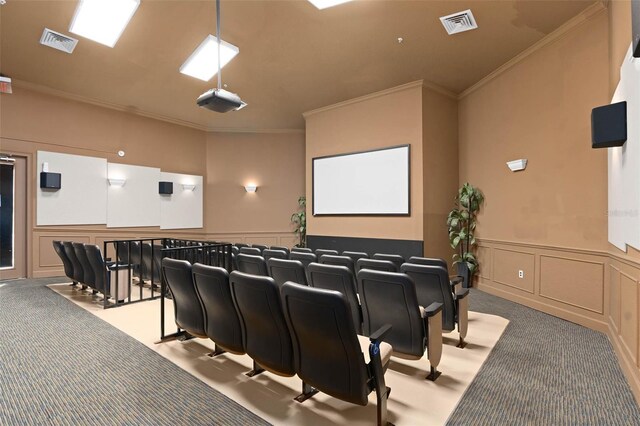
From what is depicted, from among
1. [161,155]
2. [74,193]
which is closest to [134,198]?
[74,193]

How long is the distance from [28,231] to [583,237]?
30.0 ft

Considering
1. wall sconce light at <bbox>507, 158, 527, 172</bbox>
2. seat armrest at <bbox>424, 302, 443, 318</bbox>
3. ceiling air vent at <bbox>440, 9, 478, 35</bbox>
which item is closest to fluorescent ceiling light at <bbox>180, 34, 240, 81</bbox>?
ceiling air vent at <bbox>440, 9, 478, 35</bbox>

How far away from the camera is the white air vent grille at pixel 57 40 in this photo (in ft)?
15.4

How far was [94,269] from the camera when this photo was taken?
4.77 metres

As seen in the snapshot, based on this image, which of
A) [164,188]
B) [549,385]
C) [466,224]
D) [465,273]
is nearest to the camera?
[549,385]

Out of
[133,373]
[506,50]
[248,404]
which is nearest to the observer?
[248,404]

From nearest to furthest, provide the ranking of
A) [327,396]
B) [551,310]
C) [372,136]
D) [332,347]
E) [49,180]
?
[332,347] < [327,396] < [551,310] < [49,180] < [372,136]

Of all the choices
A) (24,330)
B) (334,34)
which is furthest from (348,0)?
(24,330)

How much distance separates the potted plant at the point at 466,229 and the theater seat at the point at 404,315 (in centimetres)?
376

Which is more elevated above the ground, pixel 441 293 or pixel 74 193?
pixel 74 193

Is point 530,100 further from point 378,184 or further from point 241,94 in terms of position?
point 241,94

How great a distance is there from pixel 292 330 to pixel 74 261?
16.3 feet

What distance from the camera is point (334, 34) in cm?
466

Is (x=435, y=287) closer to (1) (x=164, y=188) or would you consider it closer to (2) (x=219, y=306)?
(2) (x=219, y=306)
